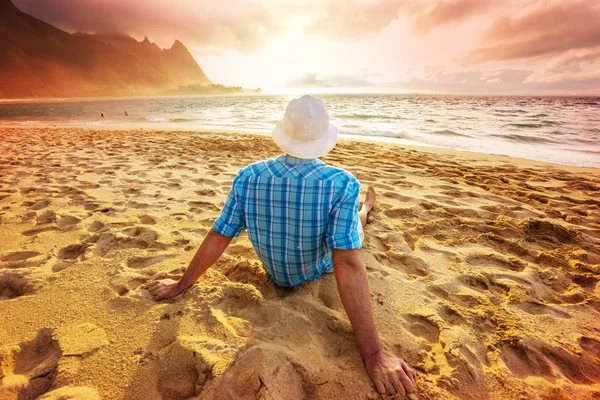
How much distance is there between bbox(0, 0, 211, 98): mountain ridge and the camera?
110 m

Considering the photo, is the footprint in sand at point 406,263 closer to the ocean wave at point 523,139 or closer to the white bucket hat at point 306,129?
the white bucket hat at point 306,129

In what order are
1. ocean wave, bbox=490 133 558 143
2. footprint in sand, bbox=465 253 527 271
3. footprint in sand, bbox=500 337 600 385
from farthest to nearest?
ocean wave, bbox=490 133 558 143 < footprint in sand, bbox=465 253 527 271 < footprint in sand, bbox=500 337 600 385

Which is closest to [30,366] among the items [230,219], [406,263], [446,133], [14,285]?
[14,285]

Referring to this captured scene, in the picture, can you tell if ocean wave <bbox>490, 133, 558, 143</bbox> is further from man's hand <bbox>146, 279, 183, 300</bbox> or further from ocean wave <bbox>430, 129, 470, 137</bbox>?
man's hand <bbox>146, 279, 183, 300</bbox>

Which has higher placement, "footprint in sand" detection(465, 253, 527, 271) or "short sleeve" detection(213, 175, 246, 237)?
"short sleeve" detection(213, 175, 246, 237)

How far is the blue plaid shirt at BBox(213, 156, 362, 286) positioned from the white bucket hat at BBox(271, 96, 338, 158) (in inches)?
3.3

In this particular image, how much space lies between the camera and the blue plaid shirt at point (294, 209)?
137 centimetres

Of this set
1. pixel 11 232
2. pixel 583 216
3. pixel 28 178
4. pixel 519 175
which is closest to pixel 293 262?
pixel 11 232

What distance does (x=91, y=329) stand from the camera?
156 cm

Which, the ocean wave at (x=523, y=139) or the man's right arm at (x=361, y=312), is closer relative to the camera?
the man's right arm at (x=361, y=312)

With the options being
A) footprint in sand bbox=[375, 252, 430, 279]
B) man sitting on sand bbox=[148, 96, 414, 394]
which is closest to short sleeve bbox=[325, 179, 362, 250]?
man sitting on sand bbox=[148, 96, 414, 394]

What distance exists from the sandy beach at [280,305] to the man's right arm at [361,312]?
0.09 meters

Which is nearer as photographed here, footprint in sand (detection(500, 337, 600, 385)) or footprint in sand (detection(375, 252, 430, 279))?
footprint in sand (detection(500, 337, 600, 385))

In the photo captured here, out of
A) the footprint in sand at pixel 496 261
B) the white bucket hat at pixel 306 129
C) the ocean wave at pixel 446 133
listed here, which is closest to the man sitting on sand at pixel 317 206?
the white bucket hat at pixel 306 129
